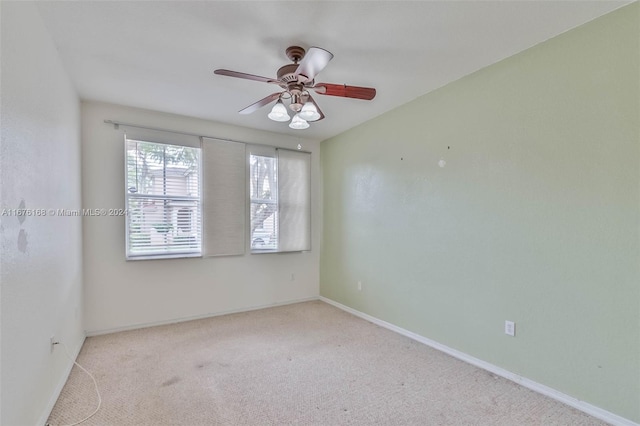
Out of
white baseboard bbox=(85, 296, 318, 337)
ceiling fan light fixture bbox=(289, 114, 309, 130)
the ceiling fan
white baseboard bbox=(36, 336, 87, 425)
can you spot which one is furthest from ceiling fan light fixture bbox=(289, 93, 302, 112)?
white baseboard bbox=(85, 296, 318, 337)

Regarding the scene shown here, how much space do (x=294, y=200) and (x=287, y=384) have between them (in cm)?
269

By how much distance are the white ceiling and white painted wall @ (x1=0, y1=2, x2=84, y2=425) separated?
35cm

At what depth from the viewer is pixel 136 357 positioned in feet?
9.25

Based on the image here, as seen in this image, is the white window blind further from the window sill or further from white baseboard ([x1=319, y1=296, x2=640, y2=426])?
white baseboard ([x1=319, y1=296, x2=640, y2=426])

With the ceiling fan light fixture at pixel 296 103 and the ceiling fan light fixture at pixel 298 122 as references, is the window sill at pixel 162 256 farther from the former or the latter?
the ceiling fan light fixture at pixel 296 103

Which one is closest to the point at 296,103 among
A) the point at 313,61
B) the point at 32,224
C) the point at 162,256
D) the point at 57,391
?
the point at 313,61

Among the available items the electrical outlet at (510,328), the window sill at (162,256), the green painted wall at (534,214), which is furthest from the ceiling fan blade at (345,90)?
the window sill at (162,256)

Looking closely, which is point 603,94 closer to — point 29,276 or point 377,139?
point 377,139

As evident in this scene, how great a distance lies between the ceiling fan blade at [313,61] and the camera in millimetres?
1759

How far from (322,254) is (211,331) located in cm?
198

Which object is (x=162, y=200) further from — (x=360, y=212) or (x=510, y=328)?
(x=510, y=328)

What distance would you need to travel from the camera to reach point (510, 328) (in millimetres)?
2447

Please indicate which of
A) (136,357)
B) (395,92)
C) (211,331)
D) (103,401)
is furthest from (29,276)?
(395,92)

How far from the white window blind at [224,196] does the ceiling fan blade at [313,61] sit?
7.38 feet
